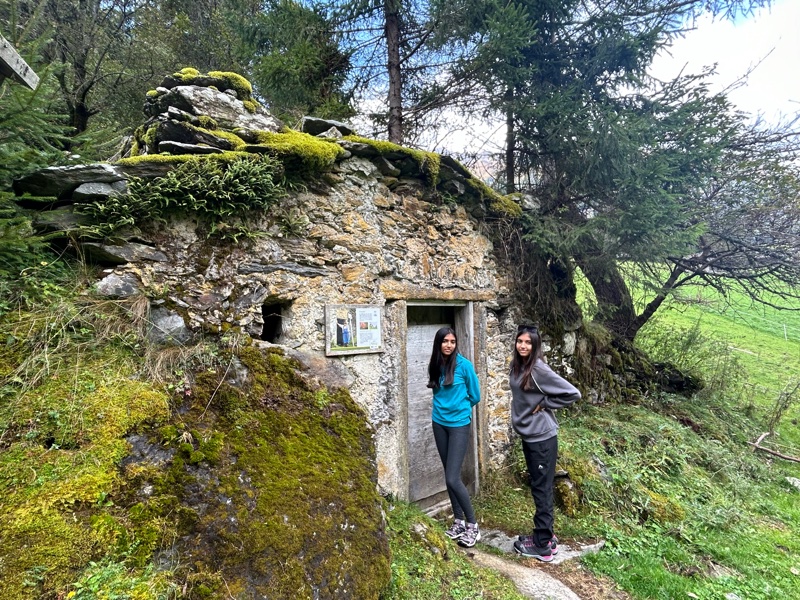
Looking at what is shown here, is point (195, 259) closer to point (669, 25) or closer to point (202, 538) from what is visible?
point (202, 538)

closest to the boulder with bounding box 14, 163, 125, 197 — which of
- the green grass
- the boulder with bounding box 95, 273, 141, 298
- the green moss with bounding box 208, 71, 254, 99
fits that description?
the boulder with bounding box 95, 273, 141, 298

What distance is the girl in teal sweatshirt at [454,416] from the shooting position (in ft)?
11.7

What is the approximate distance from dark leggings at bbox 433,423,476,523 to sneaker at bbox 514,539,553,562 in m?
0.52

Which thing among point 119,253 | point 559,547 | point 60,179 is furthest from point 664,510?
point 60,179

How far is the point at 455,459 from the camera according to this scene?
354cm

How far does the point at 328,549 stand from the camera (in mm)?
2164

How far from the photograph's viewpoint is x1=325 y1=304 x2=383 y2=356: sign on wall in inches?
138

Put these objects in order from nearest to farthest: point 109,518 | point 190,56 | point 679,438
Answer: point 109,518 → point 679,438 → point 190,56

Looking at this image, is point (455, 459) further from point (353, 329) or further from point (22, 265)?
point (22, 265)

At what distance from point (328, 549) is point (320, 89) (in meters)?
6.18

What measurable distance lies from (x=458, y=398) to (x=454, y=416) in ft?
0.53

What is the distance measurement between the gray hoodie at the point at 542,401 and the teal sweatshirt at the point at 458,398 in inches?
16.5

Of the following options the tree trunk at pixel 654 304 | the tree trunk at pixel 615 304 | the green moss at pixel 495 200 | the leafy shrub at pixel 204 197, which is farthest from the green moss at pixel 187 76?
the tree trunk at pixel 654 304

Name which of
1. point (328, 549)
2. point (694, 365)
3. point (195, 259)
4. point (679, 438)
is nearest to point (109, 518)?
point (328, 549)
